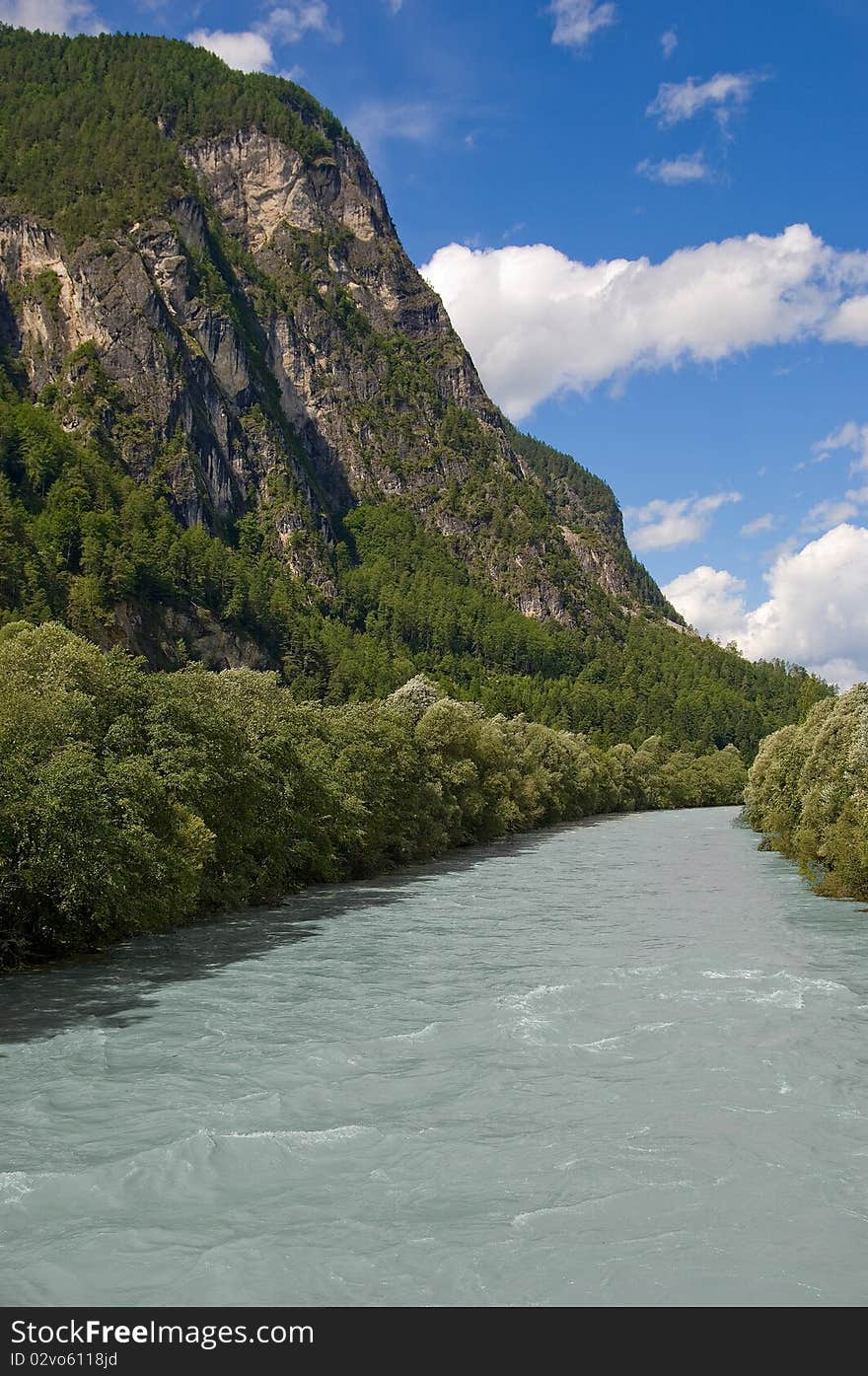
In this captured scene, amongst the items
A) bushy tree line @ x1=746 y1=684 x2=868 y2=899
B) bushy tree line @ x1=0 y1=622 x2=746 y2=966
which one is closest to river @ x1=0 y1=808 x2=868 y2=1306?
bushy tree line @ x1=0 y1=622 x2=746 y2=966

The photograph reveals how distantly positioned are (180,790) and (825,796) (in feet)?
110

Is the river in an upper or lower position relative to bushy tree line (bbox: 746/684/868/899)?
lower

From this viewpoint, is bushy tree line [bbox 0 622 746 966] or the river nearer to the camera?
the river

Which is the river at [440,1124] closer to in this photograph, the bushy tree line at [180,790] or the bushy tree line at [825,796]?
the bushy tree line at [180,790]

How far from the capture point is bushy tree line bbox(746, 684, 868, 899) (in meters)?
49.8

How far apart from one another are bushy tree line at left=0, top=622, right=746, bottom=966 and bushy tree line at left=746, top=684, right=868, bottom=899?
23.6 metres

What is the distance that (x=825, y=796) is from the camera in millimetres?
55188

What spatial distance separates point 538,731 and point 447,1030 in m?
A: 106

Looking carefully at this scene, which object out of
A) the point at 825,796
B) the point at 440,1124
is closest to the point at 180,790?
the point at 440,1124

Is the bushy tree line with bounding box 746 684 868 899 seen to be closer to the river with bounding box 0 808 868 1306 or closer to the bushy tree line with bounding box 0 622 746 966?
the river with bounding box 0 808 868 1306

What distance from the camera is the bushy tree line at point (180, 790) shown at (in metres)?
32.8

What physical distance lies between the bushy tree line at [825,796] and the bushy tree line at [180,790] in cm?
2364

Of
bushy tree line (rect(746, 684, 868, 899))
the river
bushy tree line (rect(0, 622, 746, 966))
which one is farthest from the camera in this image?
bushy tree line (rect(746, 684, 868, 899))

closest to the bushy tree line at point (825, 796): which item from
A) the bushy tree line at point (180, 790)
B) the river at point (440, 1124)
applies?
the river at point (440, 1124)
